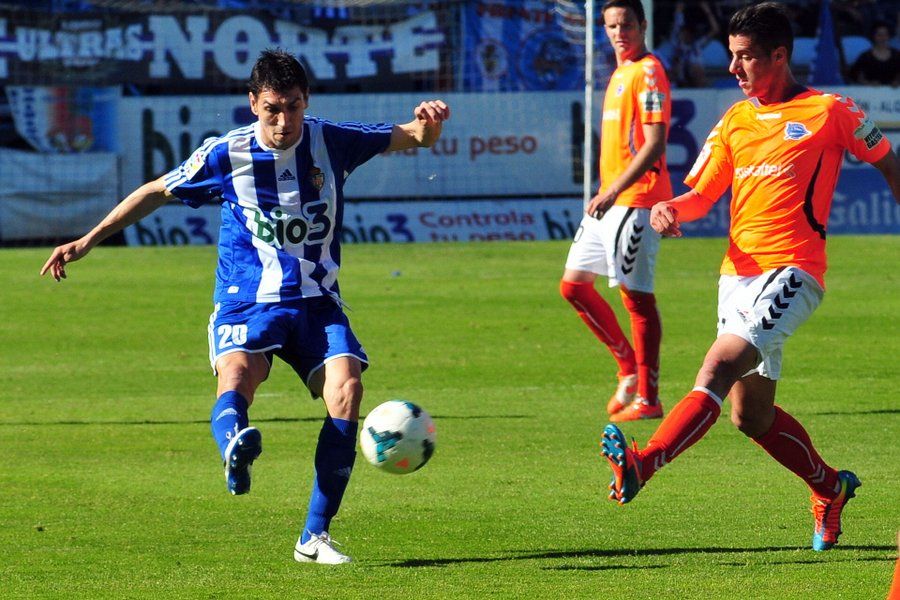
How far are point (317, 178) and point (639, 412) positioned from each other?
3.88 m

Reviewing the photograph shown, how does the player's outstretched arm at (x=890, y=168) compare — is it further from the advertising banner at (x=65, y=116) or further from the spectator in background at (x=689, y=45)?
the spectator in background at (x=689, y=45)

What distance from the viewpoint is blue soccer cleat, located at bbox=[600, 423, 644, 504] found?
5.40 meters

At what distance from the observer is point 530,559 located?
5.98m

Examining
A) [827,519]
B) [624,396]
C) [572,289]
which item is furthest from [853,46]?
[827,519]

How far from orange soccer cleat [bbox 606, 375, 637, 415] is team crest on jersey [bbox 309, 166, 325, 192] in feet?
12.9

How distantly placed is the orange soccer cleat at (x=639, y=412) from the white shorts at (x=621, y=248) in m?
0.71

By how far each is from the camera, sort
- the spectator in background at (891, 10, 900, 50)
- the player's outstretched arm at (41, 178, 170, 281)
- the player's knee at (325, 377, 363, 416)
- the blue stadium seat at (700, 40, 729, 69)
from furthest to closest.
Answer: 1. the spectator in background at (891, 10, 900, 50)
2. the blue stadium seat at (700, 40, 729, 69)
3. the player's outstretched arm at (41, 178, 170, 281)
4. the player's knee at (325, 377, 363, 416)

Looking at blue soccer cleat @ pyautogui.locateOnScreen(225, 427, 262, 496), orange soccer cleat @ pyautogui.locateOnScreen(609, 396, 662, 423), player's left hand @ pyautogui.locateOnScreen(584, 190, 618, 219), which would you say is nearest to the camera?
blue soccer cleat @ pyautogui.locateOnScreen(225, 427, 262, 496)

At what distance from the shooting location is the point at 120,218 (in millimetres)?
6160


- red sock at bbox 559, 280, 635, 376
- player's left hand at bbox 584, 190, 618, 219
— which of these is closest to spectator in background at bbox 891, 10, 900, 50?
red sock at bbox 559, 280, 635, 376

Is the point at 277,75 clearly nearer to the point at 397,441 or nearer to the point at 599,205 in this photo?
the point at 397,441

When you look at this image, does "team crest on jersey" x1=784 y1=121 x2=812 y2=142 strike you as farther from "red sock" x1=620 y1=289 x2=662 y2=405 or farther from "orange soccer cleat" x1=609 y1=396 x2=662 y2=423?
"orange soccer cleat" x1=609 y1=396 x2=662 y2=423

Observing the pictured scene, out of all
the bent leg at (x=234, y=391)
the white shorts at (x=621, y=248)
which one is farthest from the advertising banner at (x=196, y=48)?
the bent leg at (x=234, y=391)

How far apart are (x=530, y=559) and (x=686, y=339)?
753cm
